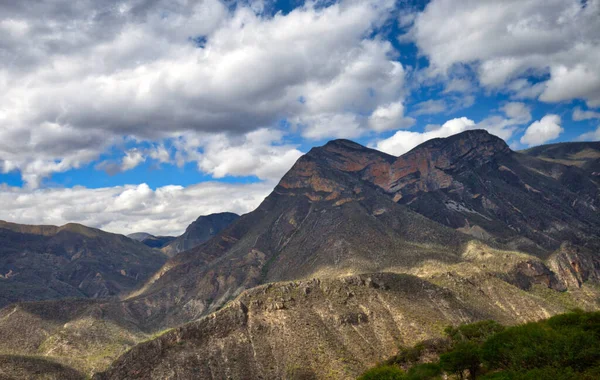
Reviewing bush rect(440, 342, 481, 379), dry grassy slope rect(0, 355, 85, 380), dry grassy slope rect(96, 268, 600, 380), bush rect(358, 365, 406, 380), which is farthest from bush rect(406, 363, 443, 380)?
dry grassy slope rect(0, 355, 85, 380)

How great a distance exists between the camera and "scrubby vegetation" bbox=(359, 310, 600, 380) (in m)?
66.9

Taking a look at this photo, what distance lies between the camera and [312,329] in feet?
421

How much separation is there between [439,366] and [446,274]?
9424 centimetres

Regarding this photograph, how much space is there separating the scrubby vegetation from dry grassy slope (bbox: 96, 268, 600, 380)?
17.0 metres

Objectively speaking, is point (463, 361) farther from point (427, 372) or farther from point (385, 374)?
point (385, 374)

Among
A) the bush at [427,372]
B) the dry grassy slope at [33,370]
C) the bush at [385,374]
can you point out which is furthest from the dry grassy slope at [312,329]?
the dry grassy slope at [33,370]

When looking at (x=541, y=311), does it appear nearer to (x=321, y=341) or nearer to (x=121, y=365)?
(x=321, y=341)

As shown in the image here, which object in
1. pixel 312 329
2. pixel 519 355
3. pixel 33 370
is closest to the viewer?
pixel 519 355

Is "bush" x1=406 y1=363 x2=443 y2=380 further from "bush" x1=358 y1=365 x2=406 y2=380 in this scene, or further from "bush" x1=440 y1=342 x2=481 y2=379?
"bush" x1=358 y1=365 x2=406 y2=380

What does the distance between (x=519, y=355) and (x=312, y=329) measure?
207 feet

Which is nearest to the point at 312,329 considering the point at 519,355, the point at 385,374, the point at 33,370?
the point at 385,374

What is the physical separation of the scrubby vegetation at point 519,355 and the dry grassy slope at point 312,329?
55.8 feet

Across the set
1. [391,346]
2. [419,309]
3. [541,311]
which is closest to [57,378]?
[391,346]

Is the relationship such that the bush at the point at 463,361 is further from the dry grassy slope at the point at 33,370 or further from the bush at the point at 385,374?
the dry grassy slope at the point at 33,370
